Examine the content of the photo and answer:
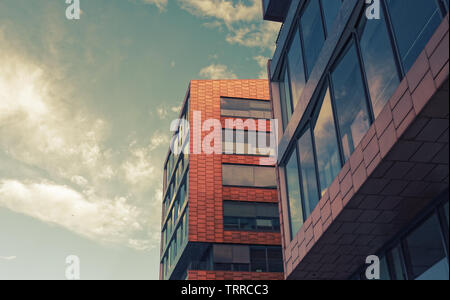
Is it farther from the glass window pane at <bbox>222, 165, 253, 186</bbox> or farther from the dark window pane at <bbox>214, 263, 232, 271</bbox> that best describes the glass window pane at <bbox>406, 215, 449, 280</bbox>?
the glass window pane at <bbox>222, 165, 253, 186</bbox>

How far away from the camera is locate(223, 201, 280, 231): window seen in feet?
122

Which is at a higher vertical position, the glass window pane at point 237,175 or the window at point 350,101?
the glass window pane at point 237,175

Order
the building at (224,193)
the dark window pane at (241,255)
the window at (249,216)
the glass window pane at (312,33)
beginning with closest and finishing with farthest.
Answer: the glass window pane at (312,33) < the dark window pane at (241,255) < the building at (224,193) < the window at (249,216)

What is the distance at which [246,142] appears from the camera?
4041 centimetres

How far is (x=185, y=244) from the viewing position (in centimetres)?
3681

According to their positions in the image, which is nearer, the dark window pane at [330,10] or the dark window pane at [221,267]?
the dark window pane at [330,10]

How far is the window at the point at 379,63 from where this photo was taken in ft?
35.6

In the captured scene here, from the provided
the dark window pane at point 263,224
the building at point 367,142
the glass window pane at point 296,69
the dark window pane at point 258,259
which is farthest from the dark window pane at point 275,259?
the glass window pane at point 296,69

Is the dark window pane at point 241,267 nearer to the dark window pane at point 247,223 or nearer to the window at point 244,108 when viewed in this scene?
the dark window pane at point 247,223

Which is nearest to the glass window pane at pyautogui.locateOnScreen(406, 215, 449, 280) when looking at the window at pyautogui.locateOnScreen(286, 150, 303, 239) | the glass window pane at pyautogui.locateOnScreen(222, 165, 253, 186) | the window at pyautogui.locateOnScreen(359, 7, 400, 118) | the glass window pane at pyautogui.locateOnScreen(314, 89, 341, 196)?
the glass window pane at pyautogui.locateOnScreen(314, 89, 341, 196)

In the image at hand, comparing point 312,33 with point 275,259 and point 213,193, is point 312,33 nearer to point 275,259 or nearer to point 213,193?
point 213,193
